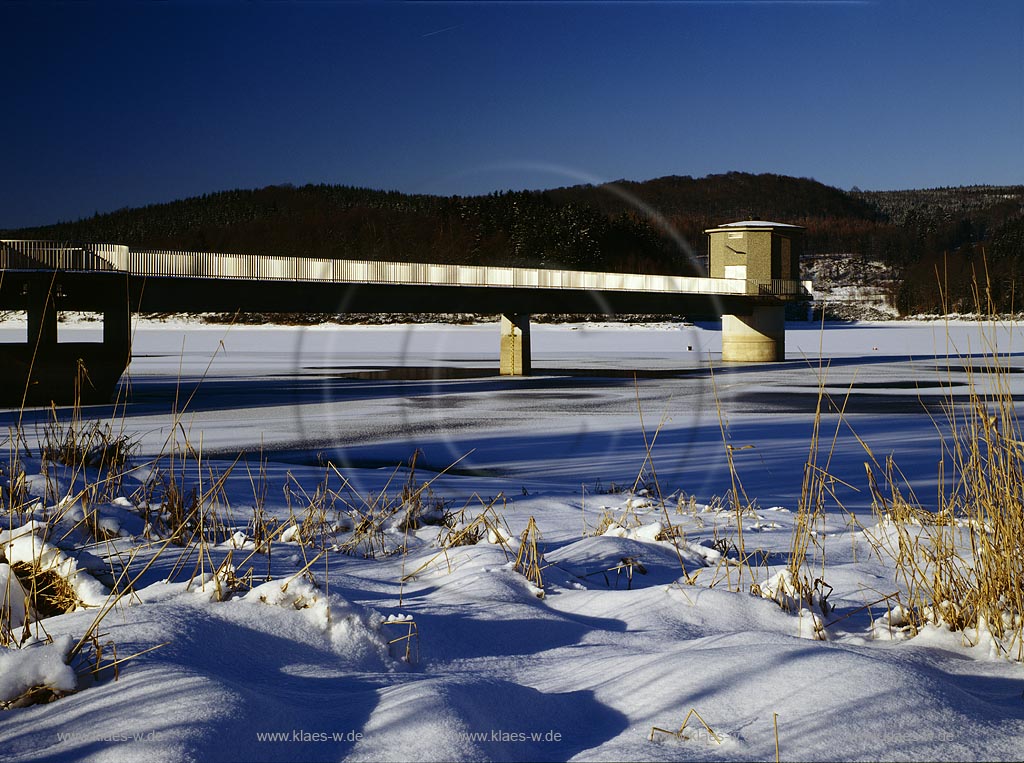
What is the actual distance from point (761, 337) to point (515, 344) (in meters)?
25.0

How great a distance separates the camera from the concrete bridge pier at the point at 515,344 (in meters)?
50.6

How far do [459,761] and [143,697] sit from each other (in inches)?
40.9

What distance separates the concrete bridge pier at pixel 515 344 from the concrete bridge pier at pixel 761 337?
2269 cm

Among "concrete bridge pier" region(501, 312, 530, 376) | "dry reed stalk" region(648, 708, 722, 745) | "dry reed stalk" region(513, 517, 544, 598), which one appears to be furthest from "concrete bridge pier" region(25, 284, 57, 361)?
"dry reed stalk" region(648, 708, 722, 745)

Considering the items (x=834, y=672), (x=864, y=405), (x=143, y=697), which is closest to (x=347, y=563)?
(x=143, y=697)

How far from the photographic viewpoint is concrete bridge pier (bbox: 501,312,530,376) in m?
50.6

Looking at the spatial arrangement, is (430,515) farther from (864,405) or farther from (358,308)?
(358,308)

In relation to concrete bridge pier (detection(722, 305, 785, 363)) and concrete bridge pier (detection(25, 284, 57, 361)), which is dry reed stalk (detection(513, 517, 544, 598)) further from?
concrete bridge pier (detection(722, 305, 785, 363))

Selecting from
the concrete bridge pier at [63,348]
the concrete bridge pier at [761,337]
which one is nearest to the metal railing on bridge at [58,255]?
the concrete bridge pier at [63,348]

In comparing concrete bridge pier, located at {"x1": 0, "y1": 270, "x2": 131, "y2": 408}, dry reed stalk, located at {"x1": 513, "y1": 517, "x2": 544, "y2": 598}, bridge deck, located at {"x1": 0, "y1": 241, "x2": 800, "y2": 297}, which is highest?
bridge deck, located at {"x1": 0, "y1": 241, "x2": 800, "y2": 297}

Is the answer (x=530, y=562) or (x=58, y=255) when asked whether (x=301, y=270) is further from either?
(x=530, y=562)

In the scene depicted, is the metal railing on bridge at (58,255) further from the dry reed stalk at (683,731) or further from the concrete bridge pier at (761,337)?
the concrete bridge pier at (761,337)

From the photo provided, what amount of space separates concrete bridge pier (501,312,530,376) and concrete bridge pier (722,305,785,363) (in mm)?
22692

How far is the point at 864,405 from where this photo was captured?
29.8 meters
